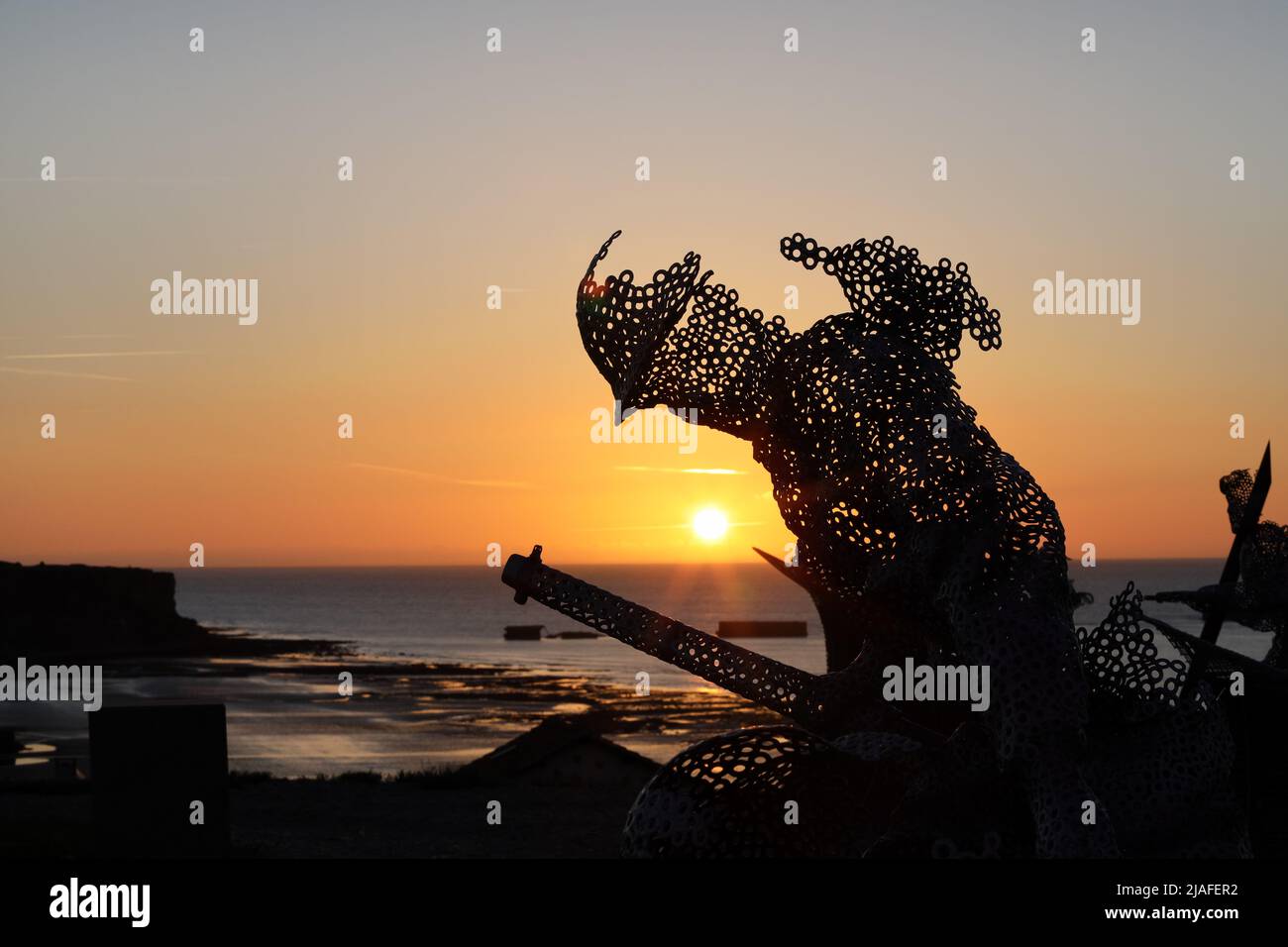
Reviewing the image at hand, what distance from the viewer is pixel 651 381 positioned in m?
8.62

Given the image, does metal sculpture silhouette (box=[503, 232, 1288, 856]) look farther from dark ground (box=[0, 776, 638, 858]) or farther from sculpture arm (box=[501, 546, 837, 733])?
dark ground (box=[0, 776, 638, 858])

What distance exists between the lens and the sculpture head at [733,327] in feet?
27.7

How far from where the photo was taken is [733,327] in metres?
8.48

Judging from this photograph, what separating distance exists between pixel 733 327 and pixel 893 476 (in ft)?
4.41

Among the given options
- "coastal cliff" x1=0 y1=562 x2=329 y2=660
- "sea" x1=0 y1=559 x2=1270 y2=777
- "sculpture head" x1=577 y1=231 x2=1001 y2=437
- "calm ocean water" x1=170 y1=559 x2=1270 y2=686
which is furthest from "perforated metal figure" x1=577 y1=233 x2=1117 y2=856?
"coastal cliff" x1=0 y1=562 x2=329 y2=660

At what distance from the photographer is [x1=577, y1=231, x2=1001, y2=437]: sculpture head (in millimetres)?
8453

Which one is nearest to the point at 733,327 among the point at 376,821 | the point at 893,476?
the point at 893,476

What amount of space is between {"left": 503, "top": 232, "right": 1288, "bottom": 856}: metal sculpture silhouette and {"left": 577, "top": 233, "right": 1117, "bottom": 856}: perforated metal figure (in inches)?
0.5

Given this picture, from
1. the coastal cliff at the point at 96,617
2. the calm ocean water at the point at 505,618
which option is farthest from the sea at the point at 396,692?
the coastal cliff at the point at 96,617

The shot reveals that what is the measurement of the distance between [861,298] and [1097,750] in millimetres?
2842

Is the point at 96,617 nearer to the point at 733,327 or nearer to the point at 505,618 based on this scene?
the point at 505,618

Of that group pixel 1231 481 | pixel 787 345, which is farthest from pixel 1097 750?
pixel 1231 481
